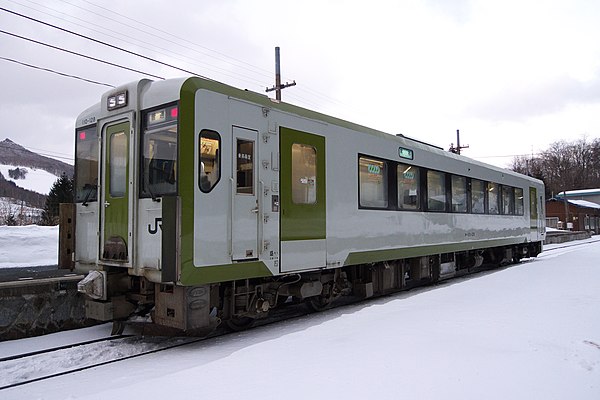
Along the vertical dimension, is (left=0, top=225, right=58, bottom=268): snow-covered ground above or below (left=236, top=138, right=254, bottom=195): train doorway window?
below

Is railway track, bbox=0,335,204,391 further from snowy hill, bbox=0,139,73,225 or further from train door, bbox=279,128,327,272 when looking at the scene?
snowy hill, bbox=0,139,73,225

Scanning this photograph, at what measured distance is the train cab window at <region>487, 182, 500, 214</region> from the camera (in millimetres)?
14406

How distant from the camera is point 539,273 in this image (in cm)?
1219

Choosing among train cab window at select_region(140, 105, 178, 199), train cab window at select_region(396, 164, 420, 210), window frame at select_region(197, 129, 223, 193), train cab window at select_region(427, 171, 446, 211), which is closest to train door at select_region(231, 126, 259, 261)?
window frame at select_region(197, 129, 223, 193)

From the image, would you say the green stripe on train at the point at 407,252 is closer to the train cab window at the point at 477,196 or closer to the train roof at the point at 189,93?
the train cab window at the point at 477,196

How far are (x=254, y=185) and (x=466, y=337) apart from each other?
3.17m

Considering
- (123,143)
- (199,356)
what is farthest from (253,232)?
(123,143)

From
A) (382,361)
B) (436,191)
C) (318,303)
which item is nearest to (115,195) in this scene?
(318,303)

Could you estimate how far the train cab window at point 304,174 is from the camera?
7204mm

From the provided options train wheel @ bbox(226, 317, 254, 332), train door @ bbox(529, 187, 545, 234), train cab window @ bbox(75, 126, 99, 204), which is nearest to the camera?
train wheel @ bbox(226, 317, 254, 332)

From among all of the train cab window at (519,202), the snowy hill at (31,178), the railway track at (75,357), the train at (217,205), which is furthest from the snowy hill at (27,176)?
the railway track at (75,357)

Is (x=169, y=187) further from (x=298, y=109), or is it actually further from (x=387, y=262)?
(x=387, y=262)

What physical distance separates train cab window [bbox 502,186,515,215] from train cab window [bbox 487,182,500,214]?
1.89 feet

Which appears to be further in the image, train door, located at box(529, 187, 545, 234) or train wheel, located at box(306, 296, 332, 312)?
train door, located at box(529, 187, 545, 234)
